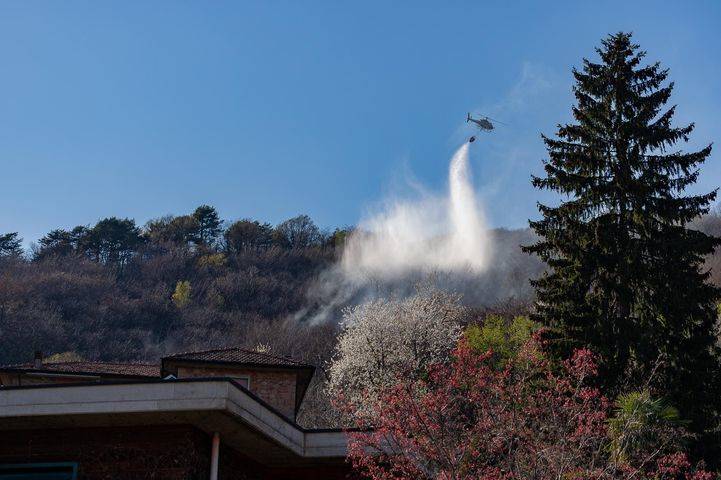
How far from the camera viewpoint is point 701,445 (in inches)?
792

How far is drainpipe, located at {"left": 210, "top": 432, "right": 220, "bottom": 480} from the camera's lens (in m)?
14.6

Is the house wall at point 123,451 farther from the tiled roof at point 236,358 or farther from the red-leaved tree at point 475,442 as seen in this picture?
the tiled roof at point 236,358

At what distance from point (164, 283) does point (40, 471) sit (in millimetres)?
78921

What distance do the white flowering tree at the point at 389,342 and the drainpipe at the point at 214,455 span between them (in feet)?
80.6

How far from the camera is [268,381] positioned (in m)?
24.5

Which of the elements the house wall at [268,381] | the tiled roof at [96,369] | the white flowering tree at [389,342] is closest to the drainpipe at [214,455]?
the house wall at [268,381]

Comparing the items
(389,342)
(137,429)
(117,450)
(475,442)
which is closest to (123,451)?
(117,450)

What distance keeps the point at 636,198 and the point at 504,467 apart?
11.3 meters

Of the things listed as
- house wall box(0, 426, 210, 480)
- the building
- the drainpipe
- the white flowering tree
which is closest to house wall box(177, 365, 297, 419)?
the building

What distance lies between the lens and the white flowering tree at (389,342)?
138 ft

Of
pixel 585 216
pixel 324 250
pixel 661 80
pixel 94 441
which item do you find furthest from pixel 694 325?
pixel 324 250

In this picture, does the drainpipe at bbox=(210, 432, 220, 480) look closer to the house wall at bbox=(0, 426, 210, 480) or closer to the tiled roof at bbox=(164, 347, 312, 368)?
the house wall at bbox=(0, 426, 210, 480)

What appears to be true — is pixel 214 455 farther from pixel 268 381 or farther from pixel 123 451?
pixel 268 381

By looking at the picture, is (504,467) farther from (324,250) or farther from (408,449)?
(324,250)
